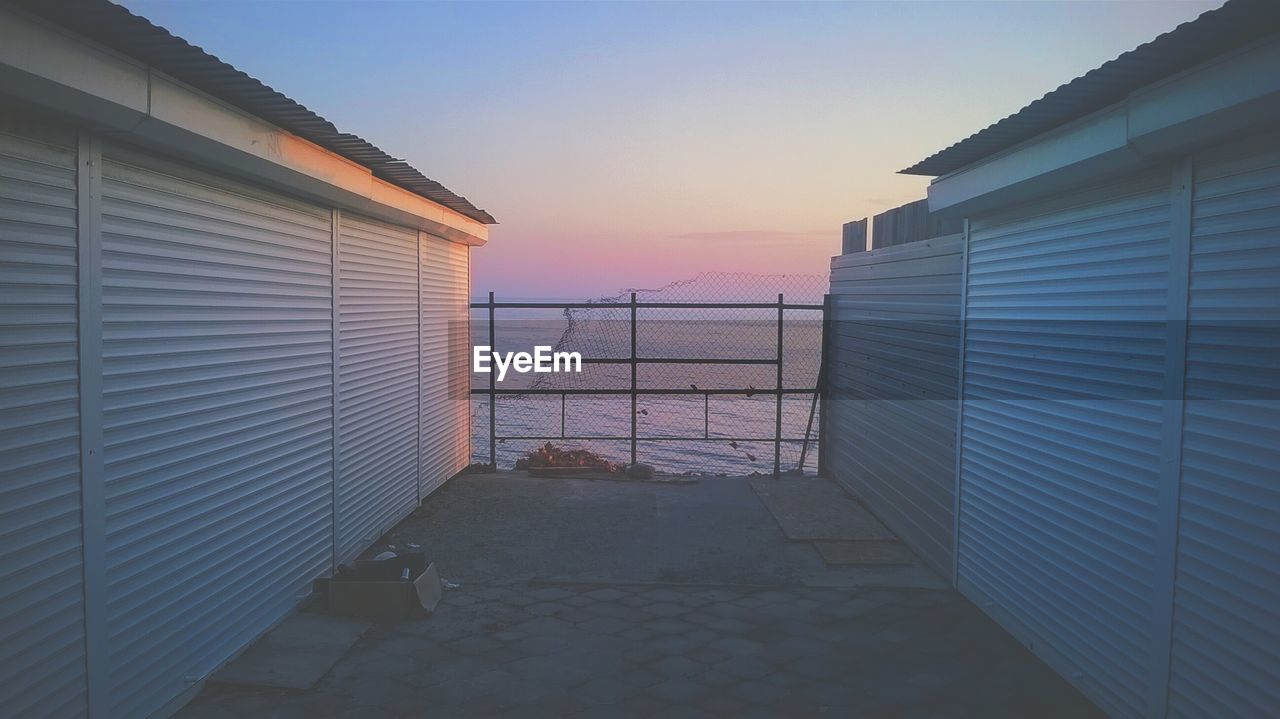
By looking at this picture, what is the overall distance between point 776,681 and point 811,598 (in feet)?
4.90

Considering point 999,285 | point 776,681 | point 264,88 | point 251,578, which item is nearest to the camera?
point 264,88

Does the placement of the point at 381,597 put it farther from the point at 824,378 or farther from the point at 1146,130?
the point at 824,378

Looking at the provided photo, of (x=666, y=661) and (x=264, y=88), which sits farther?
(x=666, y=661)

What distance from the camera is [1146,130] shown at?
12.5ft

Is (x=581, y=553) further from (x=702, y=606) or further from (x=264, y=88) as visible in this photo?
(x=264, y=88)

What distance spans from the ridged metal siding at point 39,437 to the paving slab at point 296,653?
1126 millimetres

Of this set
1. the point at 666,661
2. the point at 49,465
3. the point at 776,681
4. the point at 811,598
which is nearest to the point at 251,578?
the point at 49,465

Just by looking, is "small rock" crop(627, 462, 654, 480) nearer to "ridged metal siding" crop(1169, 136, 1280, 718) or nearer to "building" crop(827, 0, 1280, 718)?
"building" crop(827, 0, 1280, 718)

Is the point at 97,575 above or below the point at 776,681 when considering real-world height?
above

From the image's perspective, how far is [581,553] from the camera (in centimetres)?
716

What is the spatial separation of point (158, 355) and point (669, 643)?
11.3 ft

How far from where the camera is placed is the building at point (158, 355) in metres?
3.32

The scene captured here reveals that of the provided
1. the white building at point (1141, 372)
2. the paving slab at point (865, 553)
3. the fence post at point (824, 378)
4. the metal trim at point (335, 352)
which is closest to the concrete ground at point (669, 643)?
the paving slab at point (865, 553)

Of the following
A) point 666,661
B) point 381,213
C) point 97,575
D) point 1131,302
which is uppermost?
point 381,213
